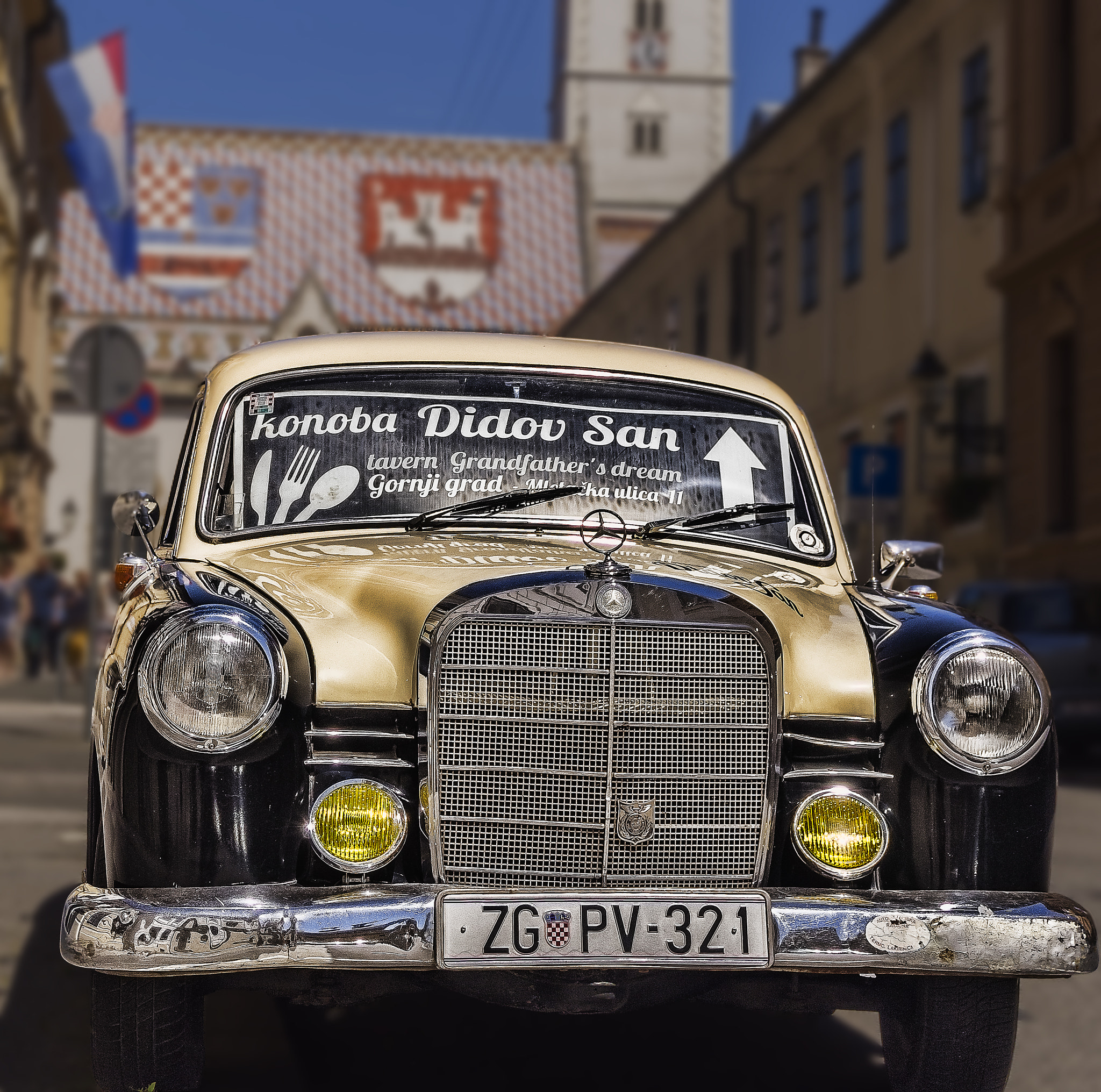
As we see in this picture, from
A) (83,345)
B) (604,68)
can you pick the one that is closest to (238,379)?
(83,345)

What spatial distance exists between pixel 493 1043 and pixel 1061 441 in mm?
19141

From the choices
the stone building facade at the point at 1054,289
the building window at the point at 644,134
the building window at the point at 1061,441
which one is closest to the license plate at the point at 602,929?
the stone building facade at the point at 1054,289

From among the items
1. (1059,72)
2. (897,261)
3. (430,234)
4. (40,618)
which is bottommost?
(40,618)

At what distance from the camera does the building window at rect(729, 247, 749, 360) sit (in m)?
37.2

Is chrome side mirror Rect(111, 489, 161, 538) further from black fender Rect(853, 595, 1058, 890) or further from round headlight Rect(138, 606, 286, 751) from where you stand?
black fender Rect(853, 595, 1058, 890)

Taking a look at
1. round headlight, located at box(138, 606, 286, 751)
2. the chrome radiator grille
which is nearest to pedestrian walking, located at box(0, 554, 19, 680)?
round headlight, located at box(138, 606, 286, 751)

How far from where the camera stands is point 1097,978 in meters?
6.77

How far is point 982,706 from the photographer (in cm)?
425

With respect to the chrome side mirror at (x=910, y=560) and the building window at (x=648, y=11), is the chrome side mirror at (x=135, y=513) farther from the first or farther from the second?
the building window at (x=648, y=11)

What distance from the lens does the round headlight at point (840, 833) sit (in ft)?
13.8

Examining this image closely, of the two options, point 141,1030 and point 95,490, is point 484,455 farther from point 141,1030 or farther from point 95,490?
point 95,490

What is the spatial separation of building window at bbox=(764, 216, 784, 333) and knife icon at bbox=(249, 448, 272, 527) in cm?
2978

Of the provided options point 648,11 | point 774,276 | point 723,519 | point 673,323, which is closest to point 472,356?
point 723,519

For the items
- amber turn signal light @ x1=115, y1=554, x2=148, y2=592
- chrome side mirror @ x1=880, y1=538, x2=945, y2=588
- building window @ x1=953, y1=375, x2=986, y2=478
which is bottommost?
amber turn signal light @ x1=115, y1=554, x2=148, y2=592
